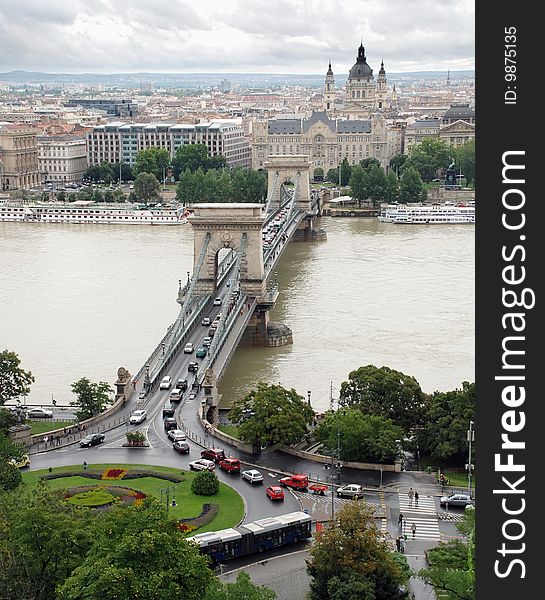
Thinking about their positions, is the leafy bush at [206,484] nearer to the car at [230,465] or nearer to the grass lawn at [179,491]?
the grass lawn at [179,491]

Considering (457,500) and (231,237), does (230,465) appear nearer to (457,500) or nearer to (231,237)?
(457,500)

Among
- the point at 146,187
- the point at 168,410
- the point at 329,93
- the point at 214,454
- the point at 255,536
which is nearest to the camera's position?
the point at 255,536

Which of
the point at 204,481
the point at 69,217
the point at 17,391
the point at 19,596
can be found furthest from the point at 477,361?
the point at 69,217

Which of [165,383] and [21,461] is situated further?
[165,383]

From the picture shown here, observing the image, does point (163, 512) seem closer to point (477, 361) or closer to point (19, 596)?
point (19, 596)

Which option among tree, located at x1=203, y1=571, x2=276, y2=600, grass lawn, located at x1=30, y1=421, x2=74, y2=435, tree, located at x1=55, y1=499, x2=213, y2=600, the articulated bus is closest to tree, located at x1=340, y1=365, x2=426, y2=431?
the articulated bus

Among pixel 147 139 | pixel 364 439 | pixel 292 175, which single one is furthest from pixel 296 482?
pixel 147 139
